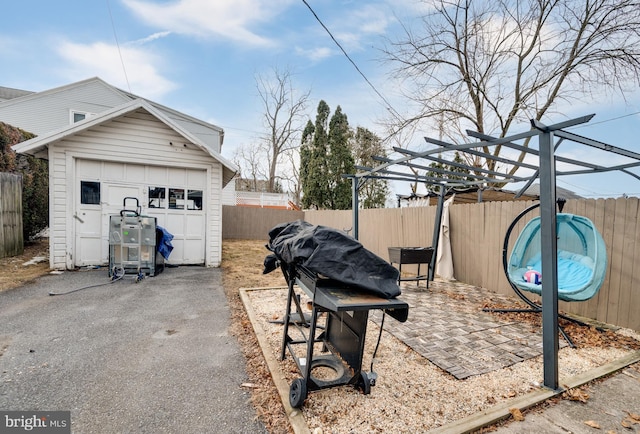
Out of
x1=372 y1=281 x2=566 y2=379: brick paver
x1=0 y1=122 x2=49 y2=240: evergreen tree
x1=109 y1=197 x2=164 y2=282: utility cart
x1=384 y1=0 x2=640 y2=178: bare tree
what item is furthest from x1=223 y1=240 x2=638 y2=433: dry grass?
x1=384 y1=0 x2=640 y2=178: bare tree

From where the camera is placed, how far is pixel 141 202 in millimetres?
6895

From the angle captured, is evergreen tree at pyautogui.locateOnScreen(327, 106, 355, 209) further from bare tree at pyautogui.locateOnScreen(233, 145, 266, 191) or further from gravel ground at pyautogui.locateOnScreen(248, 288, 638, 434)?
gravel ground at pyautogui.locateOnScreen(248, 288, 638, 434)

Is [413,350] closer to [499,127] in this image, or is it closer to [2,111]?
[499,127]

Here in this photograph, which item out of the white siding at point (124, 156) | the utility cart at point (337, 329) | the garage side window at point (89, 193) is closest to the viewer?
the utility cart at point (337, 329)

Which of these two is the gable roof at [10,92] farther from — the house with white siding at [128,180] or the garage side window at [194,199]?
the garage side window at [194,199]

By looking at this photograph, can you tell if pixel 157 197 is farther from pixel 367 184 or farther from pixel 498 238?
pixel 367 184

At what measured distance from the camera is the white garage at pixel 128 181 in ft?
20.7

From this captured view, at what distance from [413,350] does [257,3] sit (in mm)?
6708

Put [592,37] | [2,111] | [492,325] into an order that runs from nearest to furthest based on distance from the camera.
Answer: [492,325]
[592,37]
[2,111]

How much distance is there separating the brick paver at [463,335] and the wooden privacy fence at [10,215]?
342 inches

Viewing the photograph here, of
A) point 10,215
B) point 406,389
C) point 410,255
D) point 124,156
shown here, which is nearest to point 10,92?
point 10,215

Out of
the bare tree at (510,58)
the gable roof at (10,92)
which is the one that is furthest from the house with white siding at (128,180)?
the gable roof at (10,92)

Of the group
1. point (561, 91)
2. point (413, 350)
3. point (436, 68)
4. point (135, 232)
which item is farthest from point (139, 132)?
point (561, 91)

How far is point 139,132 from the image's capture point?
6.77 metres
